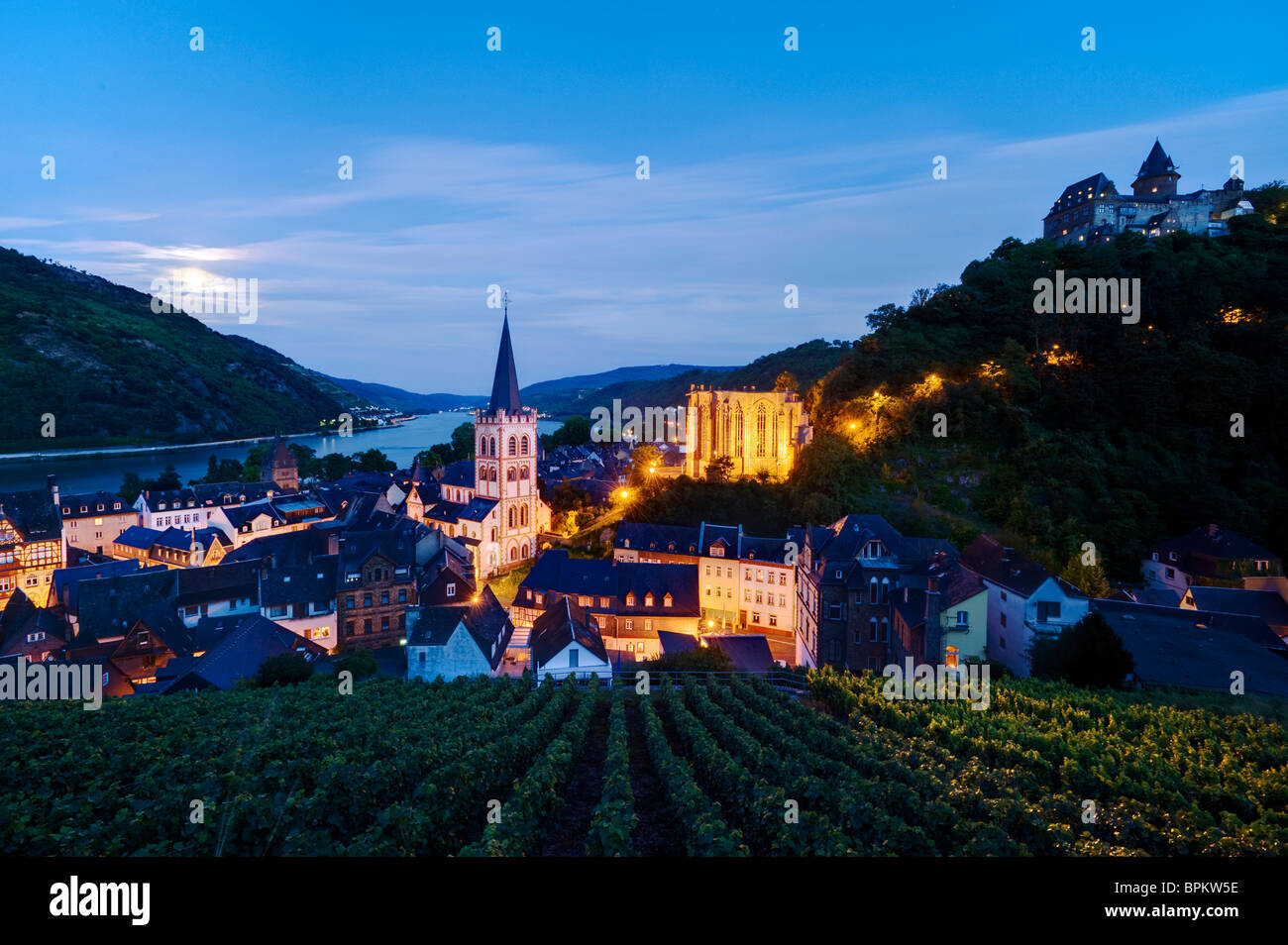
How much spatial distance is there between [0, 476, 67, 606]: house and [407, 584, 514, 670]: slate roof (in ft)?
108

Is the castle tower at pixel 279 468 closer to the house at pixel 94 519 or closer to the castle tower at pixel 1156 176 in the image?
the house at pixel 94 519

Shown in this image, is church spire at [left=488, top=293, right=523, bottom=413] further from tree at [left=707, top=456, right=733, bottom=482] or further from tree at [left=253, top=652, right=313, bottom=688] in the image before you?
tree at [left=253, top=652, right=313, bottom=688]

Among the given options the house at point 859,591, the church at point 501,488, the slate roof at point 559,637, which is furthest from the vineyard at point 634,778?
the church at point 501,488

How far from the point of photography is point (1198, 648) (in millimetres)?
27672

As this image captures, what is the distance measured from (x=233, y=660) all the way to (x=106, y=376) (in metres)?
157

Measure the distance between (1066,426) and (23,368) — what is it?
179150 millimetres

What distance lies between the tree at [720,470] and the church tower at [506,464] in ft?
56.0

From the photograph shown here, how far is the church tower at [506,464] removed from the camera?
60344 mm

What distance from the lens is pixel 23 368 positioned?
5197 inches

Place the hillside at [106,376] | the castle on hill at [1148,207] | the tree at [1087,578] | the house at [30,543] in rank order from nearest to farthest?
1. the tree at [1087,578]
2. the house at [30,543]
3. the castle on hill at [1148,207]
4. the hillside at [106,376]

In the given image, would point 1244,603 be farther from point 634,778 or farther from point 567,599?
point 634,778

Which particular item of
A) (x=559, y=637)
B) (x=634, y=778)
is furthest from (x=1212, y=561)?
(x=634, y=778)

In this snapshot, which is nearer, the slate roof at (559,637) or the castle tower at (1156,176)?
the slate roof at (559,637)

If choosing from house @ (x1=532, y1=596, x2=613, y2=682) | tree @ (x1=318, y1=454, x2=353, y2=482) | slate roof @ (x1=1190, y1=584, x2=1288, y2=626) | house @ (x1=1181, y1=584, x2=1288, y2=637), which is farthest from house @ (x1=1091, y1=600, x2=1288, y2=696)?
tree @ (x1=318, y1=454, x2=353, y2=482)
